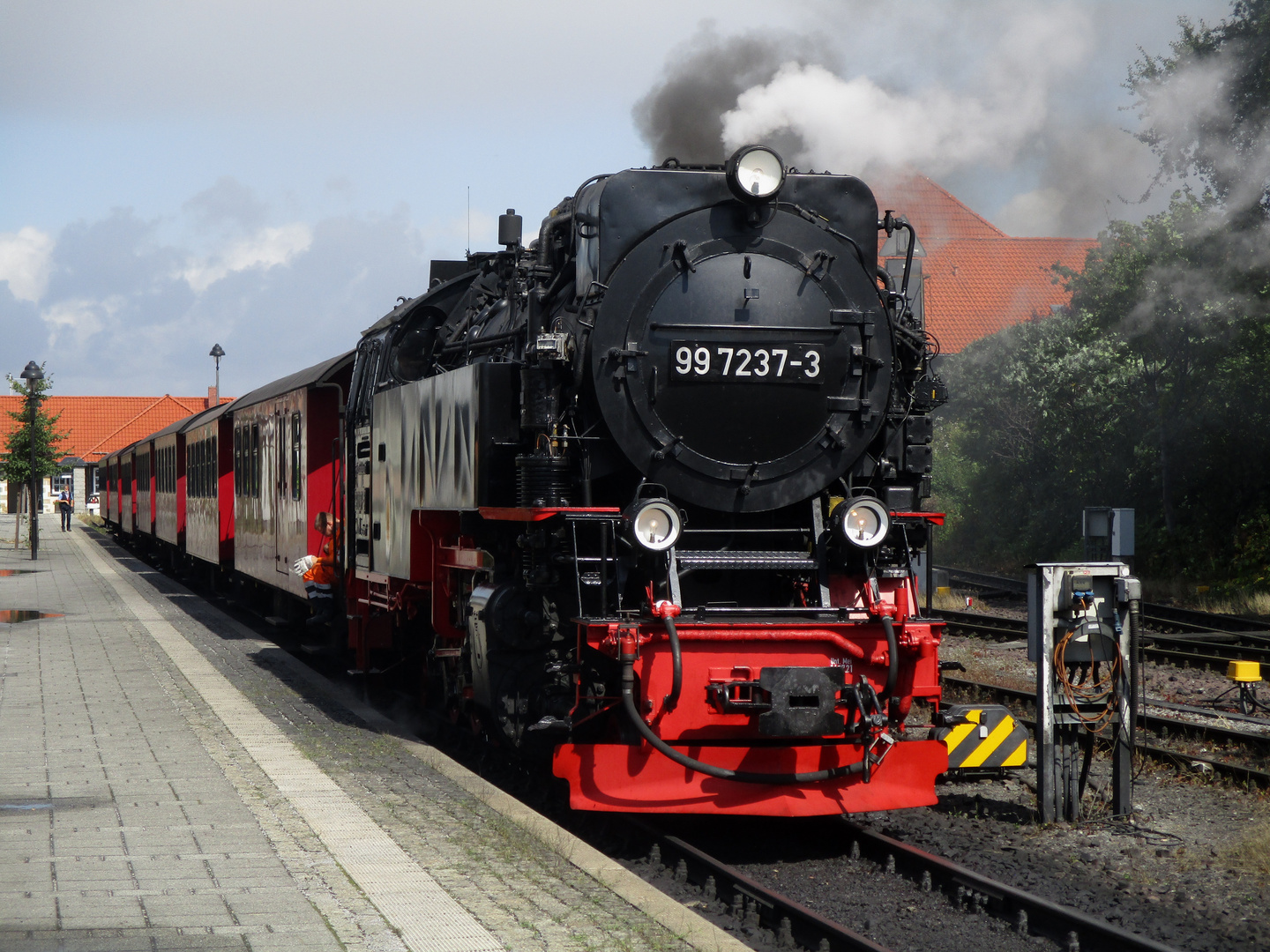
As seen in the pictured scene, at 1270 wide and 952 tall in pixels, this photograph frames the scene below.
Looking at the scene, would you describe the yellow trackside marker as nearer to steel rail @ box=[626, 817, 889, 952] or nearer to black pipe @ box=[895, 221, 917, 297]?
steel rail @ box=[626, 817, 889, 952]

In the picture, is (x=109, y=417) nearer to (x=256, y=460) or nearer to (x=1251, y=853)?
(x=256, y=460)

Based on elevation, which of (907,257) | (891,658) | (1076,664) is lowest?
(1076,664)

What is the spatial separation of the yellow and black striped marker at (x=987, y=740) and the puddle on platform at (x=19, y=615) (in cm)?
1217

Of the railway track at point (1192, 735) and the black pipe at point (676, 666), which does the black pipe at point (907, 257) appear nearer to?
the black pipe at point (676, 666)

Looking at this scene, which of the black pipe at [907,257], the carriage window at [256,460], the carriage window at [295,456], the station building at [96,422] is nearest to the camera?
the black pipe at [907,257]

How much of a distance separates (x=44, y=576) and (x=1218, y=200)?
19854 millimetres

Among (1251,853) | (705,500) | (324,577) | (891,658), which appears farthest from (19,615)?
(1251,853)

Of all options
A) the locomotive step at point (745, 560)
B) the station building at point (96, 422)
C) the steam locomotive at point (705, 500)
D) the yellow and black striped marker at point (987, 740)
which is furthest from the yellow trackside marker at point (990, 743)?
the station building at point (96, 422)

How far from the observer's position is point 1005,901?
16.4ft

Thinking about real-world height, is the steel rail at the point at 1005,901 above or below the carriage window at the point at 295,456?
below

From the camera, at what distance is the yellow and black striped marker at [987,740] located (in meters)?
6.82

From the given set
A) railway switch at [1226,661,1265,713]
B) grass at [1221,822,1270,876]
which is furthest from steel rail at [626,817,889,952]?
railway switch at [1226,661,1265,713]

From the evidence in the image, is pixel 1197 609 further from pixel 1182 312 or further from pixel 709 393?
pixel 709 393

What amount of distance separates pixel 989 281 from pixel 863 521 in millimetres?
20805
